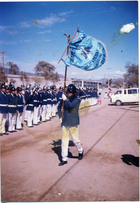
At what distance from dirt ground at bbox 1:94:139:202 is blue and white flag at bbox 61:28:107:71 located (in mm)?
2693

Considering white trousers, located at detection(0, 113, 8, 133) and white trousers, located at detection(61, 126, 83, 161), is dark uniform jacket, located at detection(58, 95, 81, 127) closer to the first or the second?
white trousers, located at detection(61, 126, 83, 161)

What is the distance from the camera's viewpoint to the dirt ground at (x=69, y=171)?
3064 mm

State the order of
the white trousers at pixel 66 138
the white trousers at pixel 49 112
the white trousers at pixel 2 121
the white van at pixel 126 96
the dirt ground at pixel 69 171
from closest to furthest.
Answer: the dirt ground at pixel 69 171, the white trousers at pixel 66 138, the white trousers at pixel 2 121, the white trousers at pixel 49 112, the white van at pixel 126 96

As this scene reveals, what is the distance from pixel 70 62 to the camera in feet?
15.9

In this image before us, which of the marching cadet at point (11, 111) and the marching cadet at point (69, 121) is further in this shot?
the marching cadet at point (11, 111)

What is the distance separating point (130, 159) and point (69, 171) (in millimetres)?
1828

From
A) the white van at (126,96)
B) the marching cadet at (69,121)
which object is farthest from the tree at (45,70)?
the marching cadet at (69,121)

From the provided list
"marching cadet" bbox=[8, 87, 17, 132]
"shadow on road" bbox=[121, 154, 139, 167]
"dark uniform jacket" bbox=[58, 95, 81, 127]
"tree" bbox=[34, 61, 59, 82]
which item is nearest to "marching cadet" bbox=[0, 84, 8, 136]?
"marching cadet" bbox=[8, 87, 17, 132]

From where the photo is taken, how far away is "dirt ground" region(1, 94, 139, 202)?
306 cm

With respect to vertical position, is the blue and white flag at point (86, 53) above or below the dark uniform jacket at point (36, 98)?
above

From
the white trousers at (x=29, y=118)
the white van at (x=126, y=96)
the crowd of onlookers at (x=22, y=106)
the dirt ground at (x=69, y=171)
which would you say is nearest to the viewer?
the dirt ground at (x=69, y=171)

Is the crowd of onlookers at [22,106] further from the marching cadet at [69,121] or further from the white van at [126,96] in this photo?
the white van at [126,96]

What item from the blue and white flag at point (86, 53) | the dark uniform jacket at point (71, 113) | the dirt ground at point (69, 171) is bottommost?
the dirt ground at point (69, 171)

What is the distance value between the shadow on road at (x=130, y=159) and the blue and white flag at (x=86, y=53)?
108 inches
